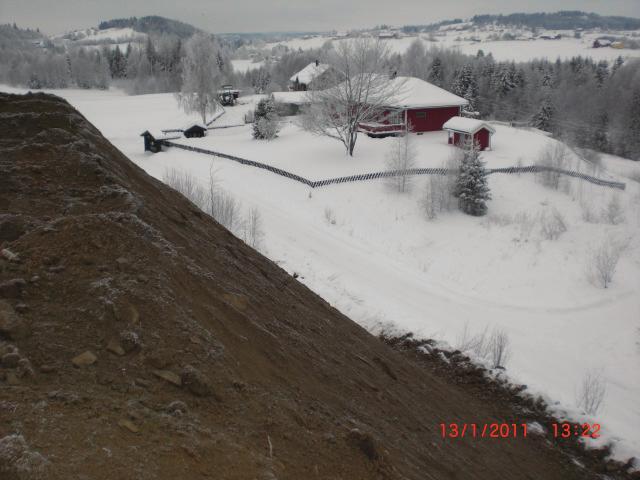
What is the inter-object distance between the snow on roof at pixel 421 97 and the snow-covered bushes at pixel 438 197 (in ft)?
49.6

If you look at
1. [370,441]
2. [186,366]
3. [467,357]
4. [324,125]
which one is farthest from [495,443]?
[324,125]

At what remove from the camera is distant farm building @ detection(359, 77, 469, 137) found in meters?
42.5

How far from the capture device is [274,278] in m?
9.21

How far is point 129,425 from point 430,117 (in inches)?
1739

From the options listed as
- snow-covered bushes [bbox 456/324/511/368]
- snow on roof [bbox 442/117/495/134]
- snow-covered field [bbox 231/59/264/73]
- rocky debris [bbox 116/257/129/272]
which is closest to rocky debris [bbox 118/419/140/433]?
rocky debris [bbox 116/257/129/272]

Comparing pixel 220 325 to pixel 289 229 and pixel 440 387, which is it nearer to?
pixel 440 387

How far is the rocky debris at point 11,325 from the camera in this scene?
407 cm

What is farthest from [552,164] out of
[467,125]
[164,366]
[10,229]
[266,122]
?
[164,366]

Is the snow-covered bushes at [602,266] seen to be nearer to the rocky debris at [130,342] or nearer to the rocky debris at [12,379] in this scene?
the rocky debris at [130,342]

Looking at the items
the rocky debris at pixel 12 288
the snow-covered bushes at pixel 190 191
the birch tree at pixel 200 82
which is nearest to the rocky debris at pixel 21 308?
the rocky debris at pixel 12 288

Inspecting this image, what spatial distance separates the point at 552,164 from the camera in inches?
1302

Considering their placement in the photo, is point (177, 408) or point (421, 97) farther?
point (421, 97)

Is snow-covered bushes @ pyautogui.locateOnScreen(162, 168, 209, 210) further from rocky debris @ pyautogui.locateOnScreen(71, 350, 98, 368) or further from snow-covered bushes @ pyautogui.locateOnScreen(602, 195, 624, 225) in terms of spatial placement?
snow-covered bushes @ pyautogui.locateOnScreen(602, 195, 624, 225)

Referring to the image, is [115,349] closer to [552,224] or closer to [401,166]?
[552,224]
